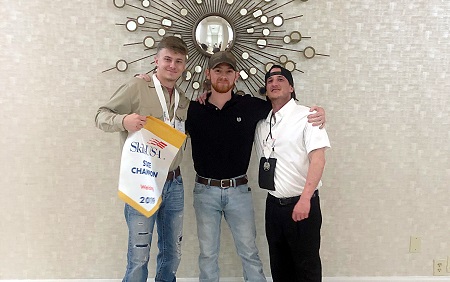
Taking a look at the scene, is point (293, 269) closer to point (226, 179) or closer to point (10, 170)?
point (226, 179)

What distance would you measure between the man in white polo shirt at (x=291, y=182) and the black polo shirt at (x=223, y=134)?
0.11m

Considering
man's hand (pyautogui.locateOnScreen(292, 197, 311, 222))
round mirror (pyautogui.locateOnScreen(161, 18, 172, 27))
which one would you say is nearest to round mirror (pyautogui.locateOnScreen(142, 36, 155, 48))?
round mirror (pyautogui.locateOnScreen(161, 18, 172, 27))

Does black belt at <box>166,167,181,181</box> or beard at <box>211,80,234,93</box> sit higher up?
beard at <box>211,80,234,93</box>

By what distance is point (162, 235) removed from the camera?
2125 millimetres

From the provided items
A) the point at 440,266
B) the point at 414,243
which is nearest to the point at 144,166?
the point at 414,243

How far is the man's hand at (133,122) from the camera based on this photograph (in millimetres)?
1778

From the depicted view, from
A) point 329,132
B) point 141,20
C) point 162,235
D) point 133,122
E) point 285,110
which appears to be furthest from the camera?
point 329,132

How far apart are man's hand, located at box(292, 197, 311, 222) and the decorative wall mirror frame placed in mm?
829

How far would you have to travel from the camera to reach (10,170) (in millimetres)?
2422

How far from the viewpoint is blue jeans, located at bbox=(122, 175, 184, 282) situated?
6.40 feet

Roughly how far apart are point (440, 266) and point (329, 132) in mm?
1193

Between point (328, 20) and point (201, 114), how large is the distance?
1046 mm

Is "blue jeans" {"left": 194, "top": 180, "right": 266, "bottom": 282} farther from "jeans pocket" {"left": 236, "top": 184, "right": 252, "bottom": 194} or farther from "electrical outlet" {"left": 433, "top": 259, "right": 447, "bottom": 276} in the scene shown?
"electrical outlet" {"left": 433, "top": 259, "right": 447, "bottom": 276}

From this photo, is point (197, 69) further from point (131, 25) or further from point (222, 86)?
point (131, 25)
